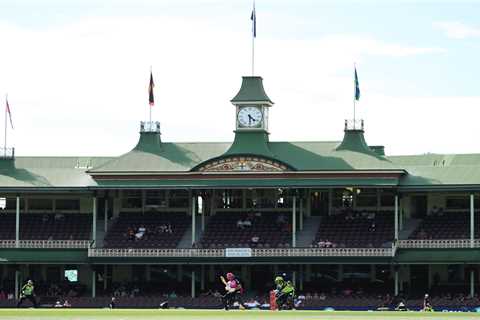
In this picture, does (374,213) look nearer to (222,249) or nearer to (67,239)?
(222,249)

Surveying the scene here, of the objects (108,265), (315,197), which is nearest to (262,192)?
(315,197)

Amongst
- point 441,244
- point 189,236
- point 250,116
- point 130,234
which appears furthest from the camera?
point 250,116

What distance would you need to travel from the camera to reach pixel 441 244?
78.3 m

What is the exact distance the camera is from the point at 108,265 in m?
83.8

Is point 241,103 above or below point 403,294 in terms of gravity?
above

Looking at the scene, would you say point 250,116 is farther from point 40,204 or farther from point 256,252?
point 40,204

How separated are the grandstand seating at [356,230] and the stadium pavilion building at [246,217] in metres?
0.08

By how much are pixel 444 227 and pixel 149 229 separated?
15598 millimetres

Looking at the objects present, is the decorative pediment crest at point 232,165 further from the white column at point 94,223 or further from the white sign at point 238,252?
the white column at point 94,223

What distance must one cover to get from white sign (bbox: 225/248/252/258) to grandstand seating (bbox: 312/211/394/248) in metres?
3.46

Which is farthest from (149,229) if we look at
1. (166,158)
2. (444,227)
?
(444,227)

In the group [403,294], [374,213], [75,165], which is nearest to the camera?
[403,294]

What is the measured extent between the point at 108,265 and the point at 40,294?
14.4 feet

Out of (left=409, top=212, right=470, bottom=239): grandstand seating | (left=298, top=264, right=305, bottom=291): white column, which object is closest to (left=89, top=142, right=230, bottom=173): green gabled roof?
(left=298, top=264, right=305, bottom=291): white column
